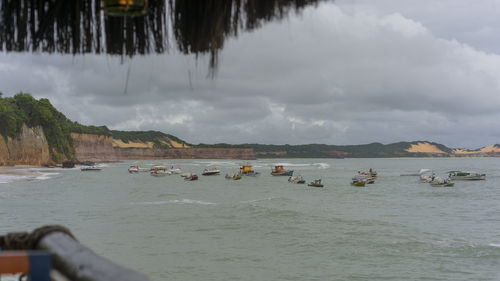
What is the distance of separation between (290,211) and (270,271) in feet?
47.5

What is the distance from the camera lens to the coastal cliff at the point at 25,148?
232ft

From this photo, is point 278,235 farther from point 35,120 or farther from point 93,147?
point 93,147

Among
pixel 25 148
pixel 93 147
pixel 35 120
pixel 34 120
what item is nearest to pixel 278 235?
pixel 25 148

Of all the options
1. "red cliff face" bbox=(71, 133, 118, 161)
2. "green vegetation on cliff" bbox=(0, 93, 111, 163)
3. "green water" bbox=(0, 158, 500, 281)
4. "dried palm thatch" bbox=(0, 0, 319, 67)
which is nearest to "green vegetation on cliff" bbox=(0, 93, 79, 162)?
"green vegetation on cliff" bbox=(0, 93, 111, 163)

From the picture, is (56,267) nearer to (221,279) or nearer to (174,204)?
(221,279)

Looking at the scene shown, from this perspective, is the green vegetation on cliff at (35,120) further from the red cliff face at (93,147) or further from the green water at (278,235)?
the green water at (278,235)

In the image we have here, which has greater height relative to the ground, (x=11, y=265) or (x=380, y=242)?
(x=11, y=265)

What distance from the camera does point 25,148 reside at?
7738 centimetres

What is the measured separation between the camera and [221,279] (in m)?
13.2

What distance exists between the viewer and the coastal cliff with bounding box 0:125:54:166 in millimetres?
70750

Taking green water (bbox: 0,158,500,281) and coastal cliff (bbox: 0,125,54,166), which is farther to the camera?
coastal cliff (bbox: 0,125,54,166)

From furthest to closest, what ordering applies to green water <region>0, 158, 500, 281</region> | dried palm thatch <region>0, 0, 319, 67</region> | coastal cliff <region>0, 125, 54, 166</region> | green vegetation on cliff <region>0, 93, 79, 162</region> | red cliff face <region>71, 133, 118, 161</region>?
red cliff face <region>71, 133, 118, 161</region> < coastal cliff <region>0, 125, 54, 166</region> < green vegetation on cliff <region>0, 93, 79, 162</region> < green water <region>0, 158, 500, 281</region> < dried palm thatch <region>0, 0, 319, 67</region>

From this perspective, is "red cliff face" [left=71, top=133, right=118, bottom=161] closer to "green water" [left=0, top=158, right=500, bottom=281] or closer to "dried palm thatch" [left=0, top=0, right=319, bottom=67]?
"green water" [left=0, top=158, right=500, bottom=281]

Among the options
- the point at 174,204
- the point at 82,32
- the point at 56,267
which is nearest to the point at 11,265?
the point at 56,267
